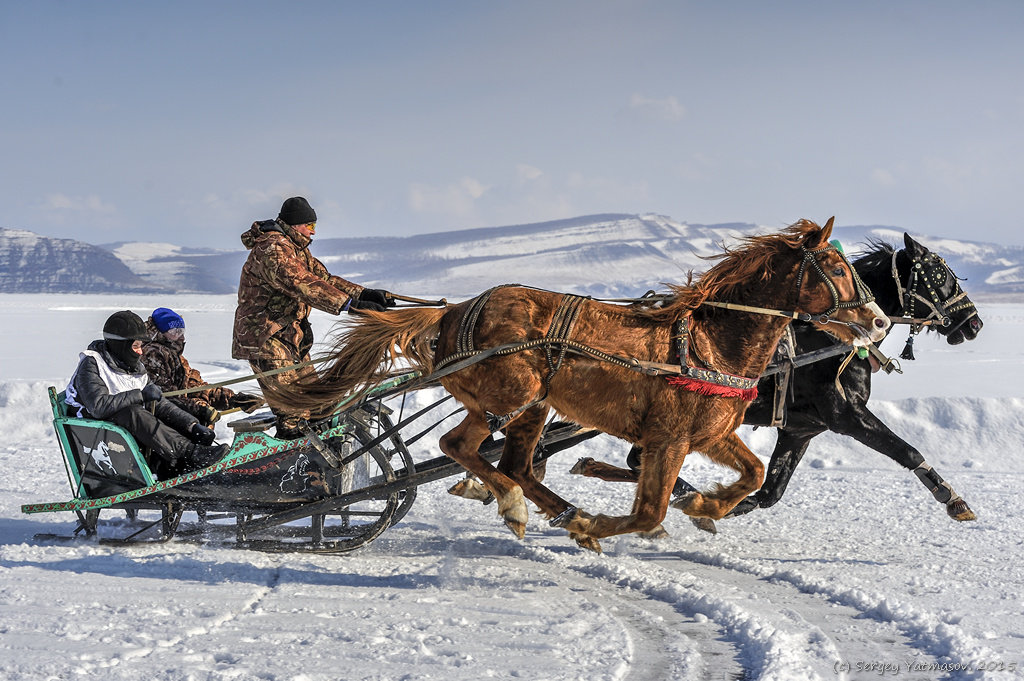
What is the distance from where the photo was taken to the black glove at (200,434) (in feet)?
17.8

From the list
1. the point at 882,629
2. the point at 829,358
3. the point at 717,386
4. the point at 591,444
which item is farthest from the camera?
the point at 591,444

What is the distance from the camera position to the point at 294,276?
507 centimetres

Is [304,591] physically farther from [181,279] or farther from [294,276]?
[181,279]

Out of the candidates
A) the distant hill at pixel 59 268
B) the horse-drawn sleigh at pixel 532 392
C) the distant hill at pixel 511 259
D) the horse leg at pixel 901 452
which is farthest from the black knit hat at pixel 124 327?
the distant hill at pixel 59 268

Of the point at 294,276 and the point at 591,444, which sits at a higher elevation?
the point at 294,276

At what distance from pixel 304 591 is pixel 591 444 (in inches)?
179

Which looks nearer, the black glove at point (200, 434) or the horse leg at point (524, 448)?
the horse leg at point (524, 448)

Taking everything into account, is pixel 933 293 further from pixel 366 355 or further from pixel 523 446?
pixel 366 355

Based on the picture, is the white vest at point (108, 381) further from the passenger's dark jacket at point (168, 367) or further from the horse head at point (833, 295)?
the horse head at point (833, 295)

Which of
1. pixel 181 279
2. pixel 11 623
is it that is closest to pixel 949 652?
pixel 11 623

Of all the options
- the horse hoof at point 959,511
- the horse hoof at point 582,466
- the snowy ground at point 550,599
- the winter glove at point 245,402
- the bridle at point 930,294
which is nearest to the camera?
the snowy ground at point 550,599

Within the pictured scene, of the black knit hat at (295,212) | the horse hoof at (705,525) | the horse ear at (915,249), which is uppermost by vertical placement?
the black knit hat at (295,212)

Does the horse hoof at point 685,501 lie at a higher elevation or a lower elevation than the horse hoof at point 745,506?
higher

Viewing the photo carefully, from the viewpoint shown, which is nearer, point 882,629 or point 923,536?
point 882,629
